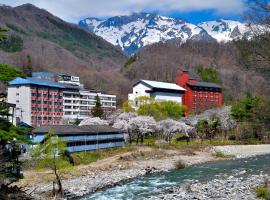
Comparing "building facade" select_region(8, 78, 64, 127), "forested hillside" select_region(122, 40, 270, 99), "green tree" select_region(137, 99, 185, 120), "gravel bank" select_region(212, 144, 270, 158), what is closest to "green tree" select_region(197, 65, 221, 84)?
"forested hillside" select_region(122, 40, 270, 99)

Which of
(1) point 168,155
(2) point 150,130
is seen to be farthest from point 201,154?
(2) point 150,130

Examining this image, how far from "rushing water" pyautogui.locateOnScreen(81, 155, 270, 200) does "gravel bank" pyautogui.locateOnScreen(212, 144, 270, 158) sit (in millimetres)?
9233

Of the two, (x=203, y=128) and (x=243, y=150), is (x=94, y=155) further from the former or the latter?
(x=203, y=128)

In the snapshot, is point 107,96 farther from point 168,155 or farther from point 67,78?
point 168,155

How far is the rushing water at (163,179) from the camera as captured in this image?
2813 centimetres

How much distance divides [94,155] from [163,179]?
1293 cm

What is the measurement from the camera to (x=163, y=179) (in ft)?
115

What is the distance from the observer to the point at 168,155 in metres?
50.8

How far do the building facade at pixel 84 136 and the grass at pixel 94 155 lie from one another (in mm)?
969

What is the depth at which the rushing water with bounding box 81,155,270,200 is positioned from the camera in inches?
1108

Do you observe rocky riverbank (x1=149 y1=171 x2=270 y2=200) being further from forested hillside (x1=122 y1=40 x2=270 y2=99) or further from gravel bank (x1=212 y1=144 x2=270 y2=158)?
forested hillside (x1=122 y1=40 x2=270 y2=99)

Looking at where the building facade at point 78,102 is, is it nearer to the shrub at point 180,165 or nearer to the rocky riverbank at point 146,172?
the rocky riverbank at point 146,172

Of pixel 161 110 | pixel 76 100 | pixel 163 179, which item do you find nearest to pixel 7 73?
pixel 163 179

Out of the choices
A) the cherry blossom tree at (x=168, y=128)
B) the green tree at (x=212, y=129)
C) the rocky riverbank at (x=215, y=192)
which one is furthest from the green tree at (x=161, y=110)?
the rocky riverbank at (x=215, y=192)
